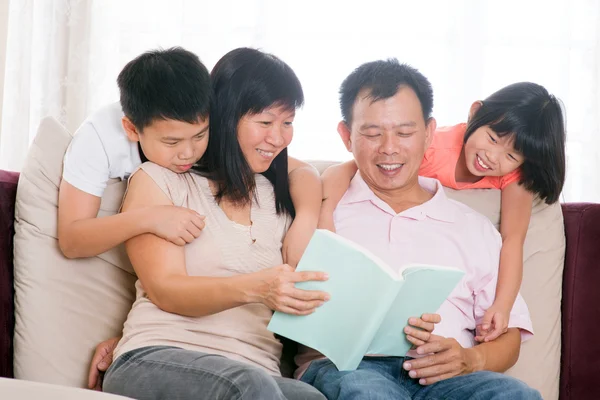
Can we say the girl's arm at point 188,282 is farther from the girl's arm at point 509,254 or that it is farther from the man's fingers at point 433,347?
the girl's arm at point 509,254

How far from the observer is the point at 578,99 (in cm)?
316

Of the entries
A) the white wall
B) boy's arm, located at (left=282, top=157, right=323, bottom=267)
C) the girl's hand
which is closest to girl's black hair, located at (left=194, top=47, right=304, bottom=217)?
boy's arm, located at (left=282, top=157, right=323, bottom=267)

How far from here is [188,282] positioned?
154 centimetres

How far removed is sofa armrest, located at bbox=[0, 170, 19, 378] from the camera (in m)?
1.76

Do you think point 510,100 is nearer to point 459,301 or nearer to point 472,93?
point 459,301

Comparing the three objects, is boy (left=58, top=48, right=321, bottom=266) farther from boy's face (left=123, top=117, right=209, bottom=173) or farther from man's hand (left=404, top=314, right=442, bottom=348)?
man's hand (left=404, top=314, right=442, bottom=348)

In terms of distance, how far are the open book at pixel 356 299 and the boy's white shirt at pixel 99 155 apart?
59cm

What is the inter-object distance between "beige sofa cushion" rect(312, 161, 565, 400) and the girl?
4cm

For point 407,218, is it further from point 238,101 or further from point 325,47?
point 325,47

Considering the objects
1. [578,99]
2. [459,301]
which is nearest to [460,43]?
[578,99]

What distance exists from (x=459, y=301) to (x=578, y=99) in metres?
1.66

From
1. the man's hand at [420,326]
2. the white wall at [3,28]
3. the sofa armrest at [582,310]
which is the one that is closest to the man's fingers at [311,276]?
the man's hand at [420,326]

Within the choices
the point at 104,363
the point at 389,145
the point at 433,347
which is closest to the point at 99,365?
the point at 104,363

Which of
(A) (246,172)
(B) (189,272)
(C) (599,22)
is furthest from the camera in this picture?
(C) (599,22)
